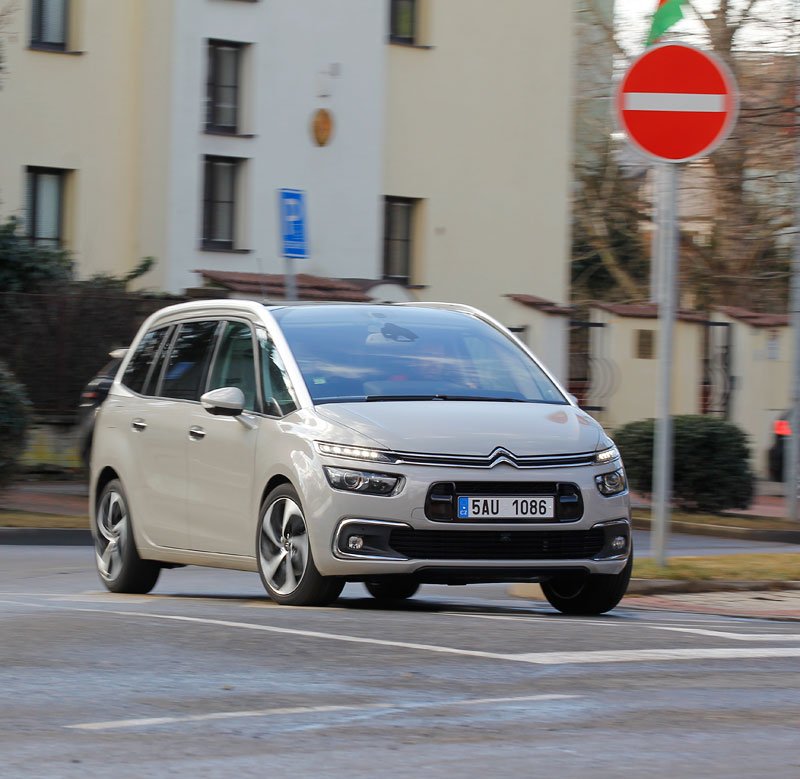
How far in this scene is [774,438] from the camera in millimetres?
25266

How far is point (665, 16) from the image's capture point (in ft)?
93.8

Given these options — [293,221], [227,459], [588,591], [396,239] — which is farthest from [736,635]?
[396,239]

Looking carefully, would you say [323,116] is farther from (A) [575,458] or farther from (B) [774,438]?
(A) [575,458]

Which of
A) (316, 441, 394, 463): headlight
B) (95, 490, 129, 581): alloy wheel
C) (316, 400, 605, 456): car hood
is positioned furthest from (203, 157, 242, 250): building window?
(316, 441, 394, 463): headlight

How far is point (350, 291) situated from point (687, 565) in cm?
1604

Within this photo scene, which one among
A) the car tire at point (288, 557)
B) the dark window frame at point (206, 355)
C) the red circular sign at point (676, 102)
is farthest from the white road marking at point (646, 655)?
the red circular sign at point (676, 102)

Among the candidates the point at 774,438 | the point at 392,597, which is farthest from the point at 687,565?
the point at 774,438

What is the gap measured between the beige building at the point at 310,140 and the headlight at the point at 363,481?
61.9ft

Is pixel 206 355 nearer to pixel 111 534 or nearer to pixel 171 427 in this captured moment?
pixel 171 427

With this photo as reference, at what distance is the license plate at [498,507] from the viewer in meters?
8.80

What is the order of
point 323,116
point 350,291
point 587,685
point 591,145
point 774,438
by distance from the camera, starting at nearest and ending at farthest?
1. point 587,685
2. point 774,438
3. point 350,291
4. point 323,116
5. point 591,145

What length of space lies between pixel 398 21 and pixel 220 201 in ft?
15.7

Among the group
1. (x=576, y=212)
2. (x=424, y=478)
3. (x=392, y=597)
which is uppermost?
(x=576, y=212)

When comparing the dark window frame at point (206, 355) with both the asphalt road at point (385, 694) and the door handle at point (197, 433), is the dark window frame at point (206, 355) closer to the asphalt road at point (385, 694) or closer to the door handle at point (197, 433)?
the door handle at point (197, 433)
